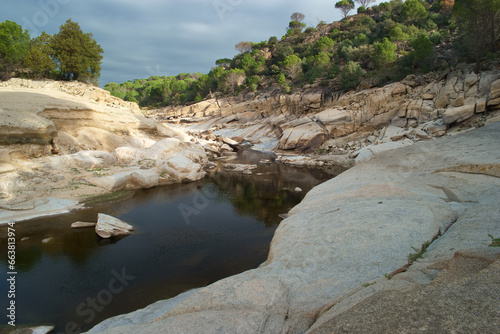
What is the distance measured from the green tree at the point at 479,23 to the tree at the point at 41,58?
168 ft

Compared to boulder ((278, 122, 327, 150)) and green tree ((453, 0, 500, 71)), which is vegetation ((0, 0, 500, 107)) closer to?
green tree ((453, 0, 500, 71))

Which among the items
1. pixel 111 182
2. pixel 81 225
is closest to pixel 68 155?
pixel 111 182

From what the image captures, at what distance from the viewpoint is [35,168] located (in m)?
18.6

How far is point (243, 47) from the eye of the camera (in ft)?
330

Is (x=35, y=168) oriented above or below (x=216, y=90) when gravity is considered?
below

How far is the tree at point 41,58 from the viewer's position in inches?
1329

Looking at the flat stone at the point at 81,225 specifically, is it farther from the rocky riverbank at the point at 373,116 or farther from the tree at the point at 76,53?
the tree at the point at 76,53

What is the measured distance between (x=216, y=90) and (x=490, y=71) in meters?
65.7

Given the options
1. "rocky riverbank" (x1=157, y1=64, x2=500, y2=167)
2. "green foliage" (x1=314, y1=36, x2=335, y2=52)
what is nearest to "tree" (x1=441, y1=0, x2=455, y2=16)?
"green foliage" (x1=314, y1=36, x2=335, y2=52)

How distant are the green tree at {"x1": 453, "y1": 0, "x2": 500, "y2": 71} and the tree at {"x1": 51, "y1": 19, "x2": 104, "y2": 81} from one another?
160 ft

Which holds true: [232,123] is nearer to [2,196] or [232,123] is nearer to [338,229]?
[2,196]

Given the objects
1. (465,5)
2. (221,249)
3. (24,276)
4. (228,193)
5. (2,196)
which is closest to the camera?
(24,276)

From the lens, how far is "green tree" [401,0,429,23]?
55.4 meters

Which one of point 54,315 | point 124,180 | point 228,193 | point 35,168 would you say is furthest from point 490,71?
point 35,168
